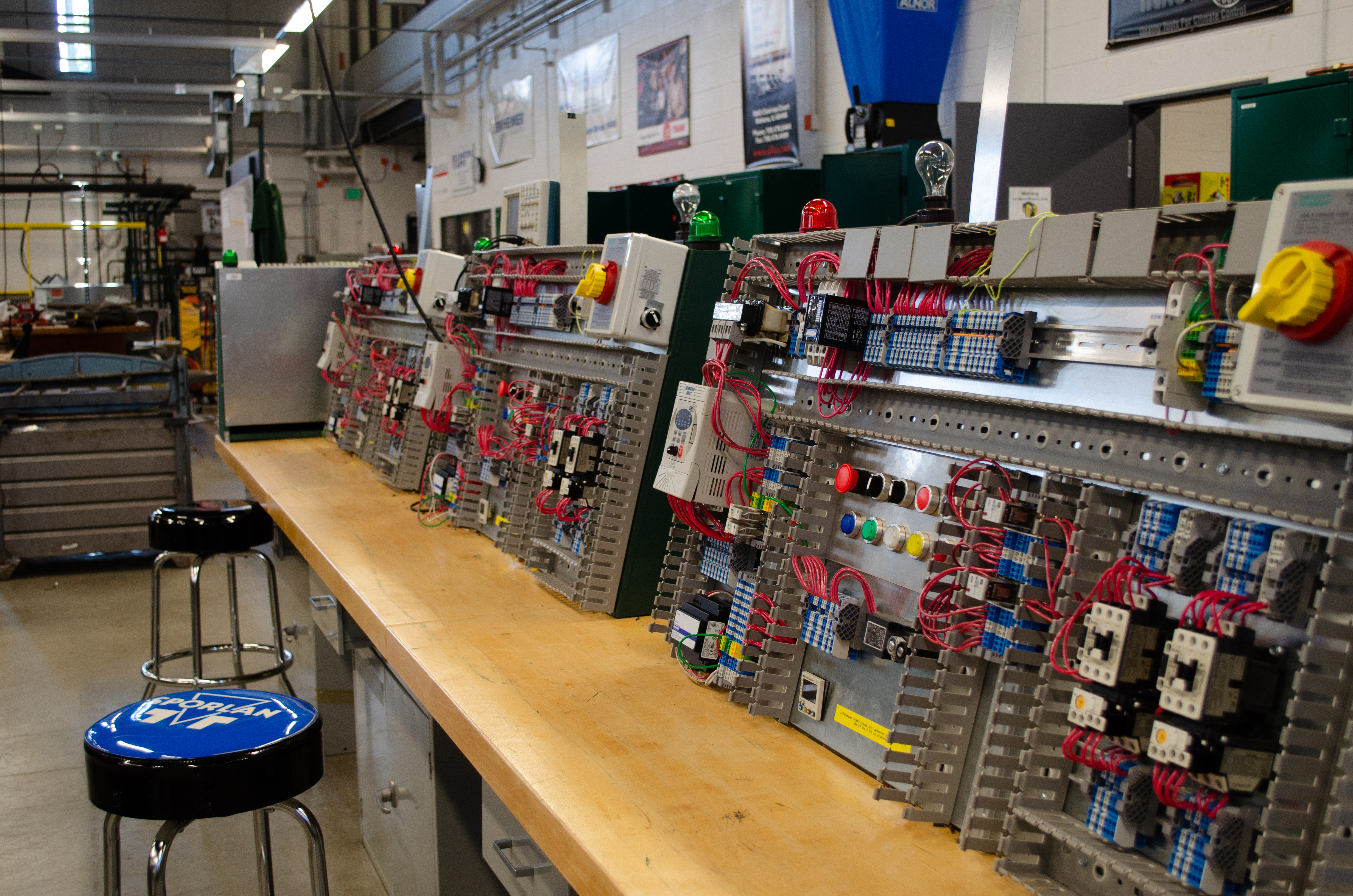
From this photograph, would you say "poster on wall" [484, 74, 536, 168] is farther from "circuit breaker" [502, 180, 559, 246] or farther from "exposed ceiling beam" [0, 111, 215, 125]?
"circuit breaker" [502, 180, 559, 246]

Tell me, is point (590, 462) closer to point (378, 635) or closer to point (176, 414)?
point (378, 635)

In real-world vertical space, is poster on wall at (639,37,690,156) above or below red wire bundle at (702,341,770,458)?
above

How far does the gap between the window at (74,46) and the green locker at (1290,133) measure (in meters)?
10.3

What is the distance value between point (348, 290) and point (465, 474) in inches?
75.8

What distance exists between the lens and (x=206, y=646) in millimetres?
3188

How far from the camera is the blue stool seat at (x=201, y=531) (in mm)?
2844

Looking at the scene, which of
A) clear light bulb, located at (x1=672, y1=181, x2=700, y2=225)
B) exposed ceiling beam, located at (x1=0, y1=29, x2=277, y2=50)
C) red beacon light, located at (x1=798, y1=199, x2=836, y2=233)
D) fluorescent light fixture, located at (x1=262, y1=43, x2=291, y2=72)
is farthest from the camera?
exposed ceiling beam, located at (x1=0, y1=29, x2=277, y2=50)

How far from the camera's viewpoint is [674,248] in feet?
6.74

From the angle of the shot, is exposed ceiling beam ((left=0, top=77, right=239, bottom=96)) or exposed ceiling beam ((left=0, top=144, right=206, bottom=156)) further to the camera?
exposed ceiling beam ((left=0, top=144, right=206, bottom=156))

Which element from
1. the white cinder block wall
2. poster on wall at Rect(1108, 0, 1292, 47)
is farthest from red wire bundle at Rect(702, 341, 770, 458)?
poster on wall at Rect(1108, 0, 1292, 47)

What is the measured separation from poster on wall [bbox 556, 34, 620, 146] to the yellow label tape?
6.30 meters

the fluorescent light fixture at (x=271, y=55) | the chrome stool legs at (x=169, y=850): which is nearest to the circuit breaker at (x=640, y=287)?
the chrome stool legs at (x=169, y=850)

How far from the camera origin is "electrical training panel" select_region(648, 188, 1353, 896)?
36.4 inches

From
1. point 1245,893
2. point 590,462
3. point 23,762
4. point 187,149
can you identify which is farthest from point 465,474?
point 187,149
